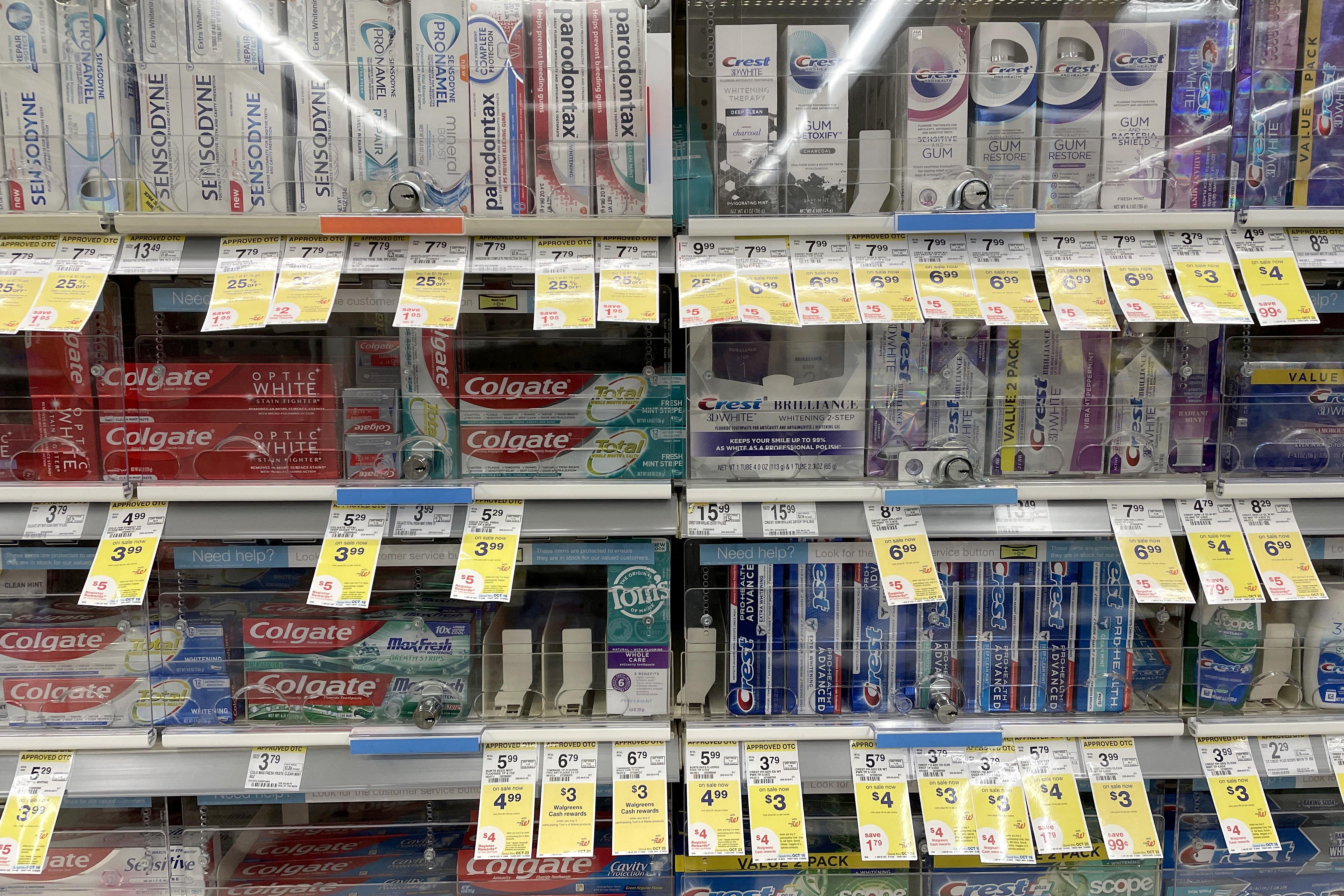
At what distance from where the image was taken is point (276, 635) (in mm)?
1740

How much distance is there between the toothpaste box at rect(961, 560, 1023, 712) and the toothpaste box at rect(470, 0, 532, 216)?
1.21m

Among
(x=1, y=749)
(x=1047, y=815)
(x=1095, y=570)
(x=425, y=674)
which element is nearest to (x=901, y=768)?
(x=1047, y=815)

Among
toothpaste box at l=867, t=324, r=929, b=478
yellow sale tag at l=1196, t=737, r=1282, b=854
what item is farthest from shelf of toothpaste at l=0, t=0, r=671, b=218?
yellow sale tag at l=1196, t=737, r=1282, b=854

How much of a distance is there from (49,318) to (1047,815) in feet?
6.88

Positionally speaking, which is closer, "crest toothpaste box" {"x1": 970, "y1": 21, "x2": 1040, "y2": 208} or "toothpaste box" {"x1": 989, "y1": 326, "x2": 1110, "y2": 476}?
"crest toothpaste box" {"x1": 970, "y1": 21, "x2": 1040, "y2": 208}

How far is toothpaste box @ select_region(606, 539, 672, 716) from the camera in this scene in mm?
1703

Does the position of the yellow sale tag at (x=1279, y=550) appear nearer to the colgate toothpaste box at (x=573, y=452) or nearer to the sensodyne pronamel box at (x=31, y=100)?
the colgate toothpaste box at (x=573, y=452)

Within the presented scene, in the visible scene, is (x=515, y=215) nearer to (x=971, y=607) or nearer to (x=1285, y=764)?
(x=971, y=607)

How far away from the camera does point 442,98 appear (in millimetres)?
1595

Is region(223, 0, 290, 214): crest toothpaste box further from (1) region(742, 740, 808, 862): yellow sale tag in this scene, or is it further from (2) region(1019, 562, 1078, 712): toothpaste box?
(2) region(1019, 562, 1078, 712): toothpaste box

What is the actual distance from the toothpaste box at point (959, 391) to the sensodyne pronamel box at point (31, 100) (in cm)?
174

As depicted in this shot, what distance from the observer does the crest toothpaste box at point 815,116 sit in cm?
161

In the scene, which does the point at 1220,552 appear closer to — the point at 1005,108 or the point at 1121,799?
the point at 1121,799

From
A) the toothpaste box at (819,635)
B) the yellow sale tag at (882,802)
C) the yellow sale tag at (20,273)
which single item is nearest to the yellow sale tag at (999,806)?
the yellow sale tag at (882,802)
